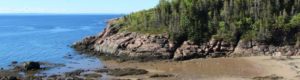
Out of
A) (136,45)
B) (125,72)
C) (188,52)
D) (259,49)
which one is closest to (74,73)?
(125,72)

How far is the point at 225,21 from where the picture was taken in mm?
131750

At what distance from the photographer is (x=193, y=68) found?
343ft

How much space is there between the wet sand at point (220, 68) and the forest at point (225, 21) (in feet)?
37.9

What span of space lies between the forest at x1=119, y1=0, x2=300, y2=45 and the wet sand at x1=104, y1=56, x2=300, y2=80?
11538 mm

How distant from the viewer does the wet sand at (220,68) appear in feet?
309

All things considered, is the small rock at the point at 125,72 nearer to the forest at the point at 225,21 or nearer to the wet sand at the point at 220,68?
the wet sand at the point at 220,68

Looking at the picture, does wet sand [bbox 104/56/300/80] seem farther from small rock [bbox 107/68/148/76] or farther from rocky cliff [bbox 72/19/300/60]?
rocky cliff [bbox 72/19/300/60]

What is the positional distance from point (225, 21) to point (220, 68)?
30.9 meters

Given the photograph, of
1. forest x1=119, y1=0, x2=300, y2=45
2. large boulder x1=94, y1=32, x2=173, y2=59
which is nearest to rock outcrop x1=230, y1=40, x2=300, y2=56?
forest x1=119, y1=0, x2=300, y2=45

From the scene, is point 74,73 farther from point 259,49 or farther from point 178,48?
point 259,49

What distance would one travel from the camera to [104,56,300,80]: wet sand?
94.1 m

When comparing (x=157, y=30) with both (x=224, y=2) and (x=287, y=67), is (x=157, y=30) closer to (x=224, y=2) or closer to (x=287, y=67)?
(x=224, y=2)

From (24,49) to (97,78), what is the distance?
6543 cm

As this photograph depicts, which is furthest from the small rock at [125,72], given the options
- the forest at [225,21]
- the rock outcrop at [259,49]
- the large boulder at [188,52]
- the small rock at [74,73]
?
the rock outcrop at [259,49]
